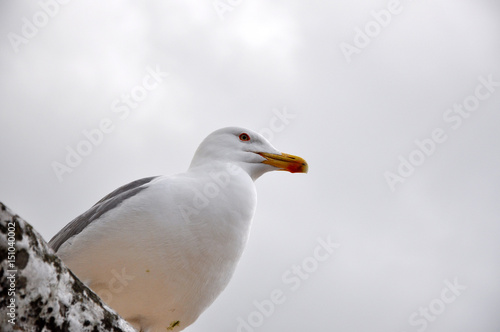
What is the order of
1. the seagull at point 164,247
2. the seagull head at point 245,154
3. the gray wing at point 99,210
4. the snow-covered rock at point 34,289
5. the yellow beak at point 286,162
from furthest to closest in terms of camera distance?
1. the yellow beak at point 286,162
2. the seagull head at point 245,154
3. the gray wing at point 99,210
4. the seagull at point 164,247
5. the snow-covered rock at point 34,289

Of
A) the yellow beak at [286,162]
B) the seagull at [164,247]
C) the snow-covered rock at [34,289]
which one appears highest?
the yellow beak at [286,162]

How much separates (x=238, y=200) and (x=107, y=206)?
128 cm

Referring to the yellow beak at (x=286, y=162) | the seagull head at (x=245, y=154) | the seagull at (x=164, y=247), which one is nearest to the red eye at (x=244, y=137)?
the seagull head at (x=245, y=154)

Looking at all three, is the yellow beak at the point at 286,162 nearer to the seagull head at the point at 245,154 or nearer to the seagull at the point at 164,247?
the seagull head at the point at 245,154

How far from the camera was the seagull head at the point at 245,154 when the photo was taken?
5.52 metres

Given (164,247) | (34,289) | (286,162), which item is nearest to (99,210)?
(164,247)

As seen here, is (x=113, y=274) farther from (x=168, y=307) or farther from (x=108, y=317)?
(x=108, y=317)

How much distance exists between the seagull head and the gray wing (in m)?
0.70

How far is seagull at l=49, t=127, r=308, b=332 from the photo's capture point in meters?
4.38

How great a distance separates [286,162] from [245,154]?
524mm

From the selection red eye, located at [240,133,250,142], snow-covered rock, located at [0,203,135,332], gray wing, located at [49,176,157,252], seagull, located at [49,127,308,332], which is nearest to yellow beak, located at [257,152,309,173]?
red eye, located at [240,133,250,142]

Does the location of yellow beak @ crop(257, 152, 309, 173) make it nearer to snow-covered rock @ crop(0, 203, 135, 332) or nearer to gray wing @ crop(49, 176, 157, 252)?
gray wing @ crop(49, 176, 157, 252)

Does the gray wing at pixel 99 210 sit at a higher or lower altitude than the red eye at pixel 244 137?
lower

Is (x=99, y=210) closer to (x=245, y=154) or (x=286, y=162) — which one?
(x=245, y=154)
